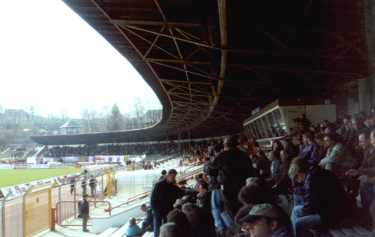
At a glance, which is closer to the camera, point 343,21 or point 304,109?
point 343,21

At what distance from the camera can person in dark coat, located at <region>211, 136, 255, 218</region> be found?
213 inches

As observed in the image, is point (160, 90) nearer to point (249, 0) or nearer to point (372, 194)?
point (249, 0)

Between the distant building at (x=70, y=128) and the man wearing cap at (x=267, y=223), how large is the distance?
101 m

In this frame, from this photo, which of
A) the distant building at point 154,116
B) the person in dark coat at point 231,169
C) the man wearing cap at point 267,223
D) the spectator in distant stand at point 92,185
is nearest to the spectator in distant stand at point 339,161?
the person in dark coat at point 231,169

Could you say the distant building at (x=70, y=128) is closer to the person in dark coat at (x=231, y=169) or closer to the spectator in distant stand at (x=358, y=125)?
the spectator in distant stand at (x=358, y=125)

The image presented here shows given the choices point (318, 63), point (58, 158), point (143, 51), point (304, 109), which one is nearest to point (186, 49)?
point (143, 51)

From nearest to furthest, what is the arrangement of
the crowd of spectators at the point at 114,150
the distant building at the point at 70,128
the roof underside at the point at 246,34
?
the roof underside at the point at 246,34 < the crowd of spectators at the point at 114,150 < the distant building at the point at 70,128

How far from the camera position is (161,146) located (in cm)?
7344

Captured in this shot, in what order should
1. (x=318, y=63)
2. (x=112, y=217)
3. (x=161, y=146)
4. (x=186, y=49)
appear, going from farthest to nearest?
(x=161, y=146), (x=112, y=217), (x=186, y=49), (x=318, y=63)

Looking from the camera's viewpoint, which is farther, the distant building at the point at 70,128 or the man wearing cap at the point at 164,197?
the distant building at the point at 70,128

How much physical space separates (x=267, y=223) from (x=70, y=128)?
336ft

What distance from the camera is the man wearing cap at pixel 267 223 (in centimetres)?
255

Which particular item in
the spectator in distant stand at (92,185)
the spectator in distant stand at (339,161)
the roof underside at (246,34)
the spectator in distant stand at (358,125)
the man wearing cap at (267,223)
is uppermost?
the roof underside at (246,34)

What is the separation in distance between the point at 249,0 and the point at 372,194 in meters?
4.06
